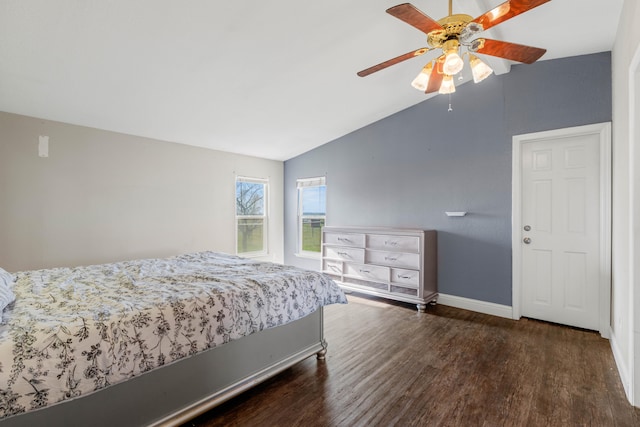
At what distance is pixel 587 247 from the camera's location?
303 cm

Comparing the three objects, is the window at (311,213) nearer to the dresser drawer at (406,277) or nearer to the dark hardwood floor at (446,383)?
the dresser drawer at (406,277)

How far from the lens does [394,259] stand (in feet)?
12.8

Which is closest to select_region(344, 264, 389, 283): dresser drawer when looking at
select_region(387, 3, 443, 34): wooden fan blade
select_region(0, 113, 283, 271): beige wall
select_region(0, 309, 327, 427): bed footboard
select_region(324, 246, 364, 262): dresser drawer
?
select_region(324, 246, 364, 262): dresser drawer

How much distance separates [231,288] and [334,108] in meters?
2.77

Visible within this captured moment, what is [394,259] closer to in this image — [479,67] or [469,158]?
[469,158]

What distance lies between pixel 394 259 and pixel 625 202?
87.1 inches

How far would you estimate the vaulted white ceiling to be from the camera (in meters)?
2.08

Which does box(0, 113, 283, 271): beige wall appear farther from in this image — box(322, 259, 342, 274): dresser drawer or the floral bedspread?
box(322, 259, 342, 274): dresser drawer

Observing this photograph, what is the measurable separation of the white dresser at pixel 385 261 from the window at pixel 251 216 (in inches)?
57.0

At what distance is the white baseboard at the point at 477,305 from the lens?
11.2 ft

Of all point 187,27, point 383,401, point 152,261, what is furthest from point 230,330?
point 187,27

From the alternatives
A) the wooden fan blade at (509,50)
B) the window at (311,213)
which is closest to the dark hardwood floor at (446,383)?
the wooden fan blade at (509,50)

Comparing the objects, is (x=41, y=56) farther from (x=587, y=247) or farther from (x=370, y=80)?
(x=587, y=247)

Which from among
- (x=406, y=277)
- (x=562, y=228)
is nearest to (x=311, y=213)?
(x=406, y=277)
